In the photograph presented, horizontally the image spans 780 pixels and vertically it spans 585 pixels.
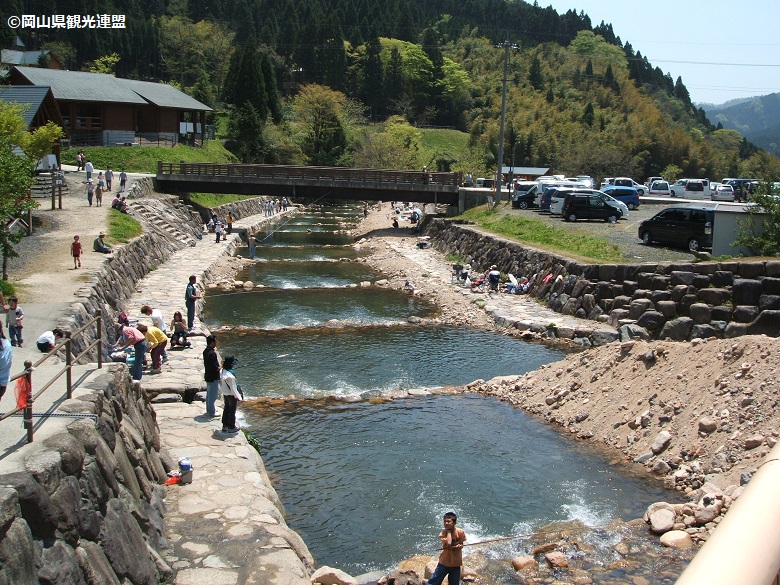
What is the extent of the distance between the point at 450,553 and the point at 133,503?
3.64 m

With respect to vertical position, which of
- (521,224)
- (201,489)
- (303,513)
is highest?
(521,224)

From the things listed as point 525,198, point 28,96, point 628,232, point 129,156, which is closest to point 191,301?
point 628,232

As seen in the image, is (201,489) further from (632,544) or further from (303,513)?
(632,544)

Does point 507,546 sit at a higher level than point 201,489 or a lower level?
lower

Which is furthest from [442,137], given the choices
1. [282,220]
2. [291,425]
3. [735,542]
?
[735,542]

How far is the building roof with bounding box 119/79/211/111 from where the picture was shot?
188 ft

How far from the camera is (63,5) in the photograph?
94.8 metres

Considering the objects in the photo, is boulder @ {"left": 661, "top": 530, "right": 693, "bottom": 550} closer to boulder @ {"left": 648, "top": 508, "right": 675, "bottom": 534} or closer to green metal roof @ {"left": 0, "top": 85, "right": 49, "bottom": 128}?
boulder @ {"left": 648, "top": 508, "right": 675, "bottom": 534}

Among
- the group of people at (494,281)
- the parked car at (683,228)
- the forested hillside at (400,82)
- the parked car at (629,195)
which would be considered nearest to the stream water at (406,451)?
the group of people at (494,281)

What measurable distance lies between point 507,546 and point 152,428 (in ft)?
18.1

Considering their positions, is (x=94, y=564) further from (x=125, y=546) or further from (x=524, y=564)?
(x=524, y=564)

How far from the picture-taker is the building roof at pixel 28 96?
3425 cm

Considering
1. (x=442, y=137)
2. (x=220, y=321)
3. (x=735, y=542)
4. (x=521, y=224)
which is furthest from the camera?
(x=442, y=137)

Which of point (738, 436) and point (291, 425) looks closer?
point (738, 436)
